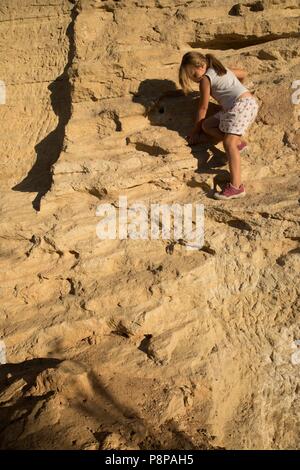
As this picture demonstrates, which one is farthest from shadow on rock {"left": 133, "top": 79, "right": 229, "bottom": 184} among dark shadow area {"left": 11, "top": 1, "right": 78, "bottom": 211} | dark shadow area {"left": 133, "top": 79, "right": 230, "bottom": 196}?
dark shadow area {"left": 11, "top": 1, "right": 78, "bottom": 211}

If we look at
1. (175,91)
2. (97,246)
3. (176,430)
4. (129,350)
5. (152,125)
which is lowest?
(176,430)

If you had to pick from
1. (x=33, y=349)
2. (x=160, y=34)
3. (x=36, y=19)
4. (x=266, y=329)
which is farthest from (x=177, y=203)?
(x=36, y=19)

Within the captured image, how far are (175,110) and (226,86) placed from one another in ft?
1.94

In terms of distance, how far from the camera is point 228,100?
2920 mm

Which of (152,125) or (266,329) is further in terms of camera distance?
(152,125)

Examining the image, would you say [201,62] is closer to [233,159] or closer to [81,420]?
[233,159]

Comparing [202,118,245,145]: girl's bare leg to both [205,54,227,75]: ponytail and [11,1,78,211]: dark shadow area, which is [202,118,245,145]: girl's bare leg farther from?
[11,1,78,211]: dark shadow area

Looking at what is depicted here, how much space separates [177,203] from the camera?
2959 millimetres

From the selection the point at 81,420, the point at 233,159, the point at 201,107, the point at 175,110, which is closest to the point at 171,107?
the point at 175,110

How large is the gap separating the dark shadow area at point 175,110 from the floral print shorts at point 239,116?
0.84 feet

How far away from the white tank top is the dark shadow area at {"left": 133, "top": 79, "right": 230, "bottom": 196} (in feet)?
1.00

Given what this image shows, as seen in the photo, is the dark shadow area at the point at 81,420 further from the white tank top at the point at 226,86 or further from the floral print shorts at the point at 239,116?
the white tank top at the point at 226,86

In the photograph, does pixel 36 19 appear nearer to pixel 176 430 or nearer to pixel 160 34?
pixel 160 34
